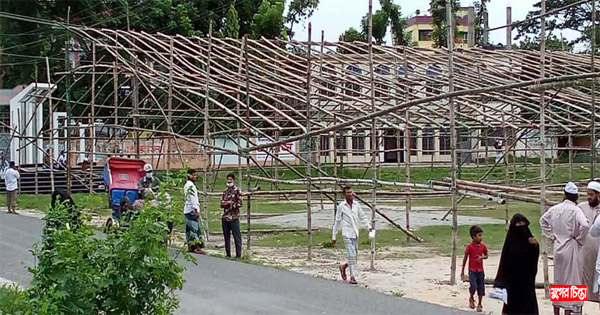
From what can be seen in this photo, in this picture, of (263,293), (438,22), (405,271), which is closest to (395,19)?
(438,22)

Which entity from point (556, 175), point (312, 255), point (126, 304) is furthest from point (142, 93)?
point (126, 304)

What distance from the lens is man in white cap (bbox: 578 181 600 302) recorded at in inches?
337

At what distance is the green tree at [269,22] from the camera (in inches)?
1391

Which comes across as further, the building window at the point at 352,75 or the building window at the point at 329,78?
the building window at the point at 352,75

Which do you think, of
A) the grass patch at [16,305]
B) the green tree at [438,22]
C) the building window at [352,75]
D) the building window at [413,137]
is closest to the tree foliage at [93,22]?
the building window at [413,137]

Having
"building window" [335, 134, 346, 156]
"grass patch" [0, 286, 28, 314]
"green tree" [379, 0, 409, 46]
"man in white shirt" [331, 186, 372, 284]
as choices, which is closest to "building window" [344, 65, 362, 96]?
"building window" [335, 134, 346, 156]

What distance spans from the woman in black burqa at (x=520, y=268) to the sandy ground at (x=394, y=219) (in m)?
11.1

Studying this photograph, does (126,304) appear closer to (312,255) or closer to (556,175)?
(312,255)

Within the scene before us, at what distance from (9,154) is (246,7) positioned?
12.9 meters

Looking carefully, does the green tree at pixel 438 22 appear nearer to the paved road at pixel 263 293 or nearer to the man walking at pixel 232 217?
the man walking at pixel 232 217

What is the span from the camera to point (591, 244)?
863cm

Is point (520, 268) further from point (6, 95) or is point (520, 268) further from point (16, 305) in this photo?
point (6, 95)

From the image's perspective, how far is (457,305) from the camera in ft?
33.3
